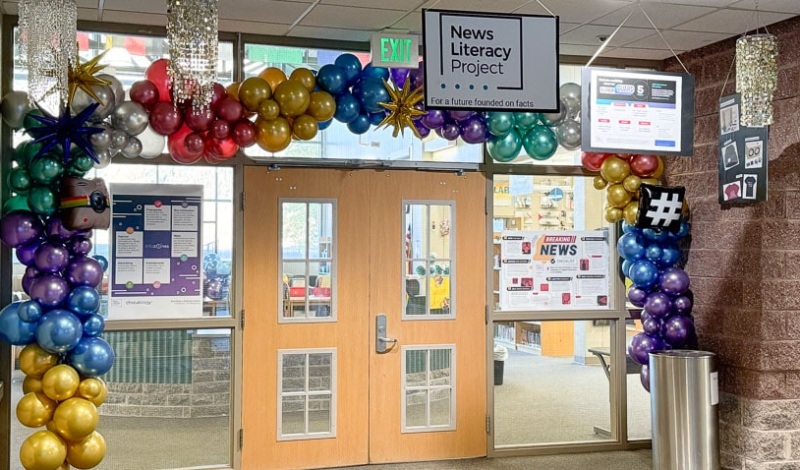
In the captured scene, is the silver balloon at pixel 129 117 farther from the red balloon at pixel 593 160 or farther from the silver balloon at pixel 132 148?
the red balloon at pixel 593 160

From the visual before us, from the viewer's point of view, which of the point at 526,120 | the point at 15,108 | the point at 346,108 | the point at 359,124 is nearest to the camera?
the point at 15,108

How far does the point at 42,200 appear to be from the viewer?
441cm

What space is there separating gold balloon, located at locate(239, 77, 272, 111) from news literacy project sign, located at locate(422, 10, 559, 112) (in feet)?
4.13

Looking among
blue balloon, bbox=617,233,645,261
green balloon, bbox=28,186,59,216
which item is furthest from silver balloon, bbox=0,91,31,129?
blue balloon, bbox=617,233,645,261

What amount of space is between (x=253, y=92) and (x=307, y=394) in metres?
1.95

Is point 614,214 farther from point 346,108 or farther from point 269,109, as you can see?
point 269,109

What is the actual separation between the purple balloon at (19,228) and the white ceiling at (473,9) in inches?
47.0

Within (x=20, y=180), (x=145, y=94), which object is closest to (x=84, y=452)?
(x=20, y=180)

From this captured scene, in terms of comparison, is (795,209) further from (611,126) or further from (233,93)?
(233,93)

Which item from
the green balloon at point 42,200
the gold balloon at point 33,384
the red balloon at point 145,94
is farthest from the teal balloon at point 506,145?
the gold balloon at point 33,384

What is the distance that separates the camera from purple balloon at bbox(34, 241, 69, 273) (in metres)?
→ 4.38

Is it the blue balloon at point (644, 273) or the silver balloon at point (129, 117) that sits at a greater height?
the silver balloon at point (129, 117)

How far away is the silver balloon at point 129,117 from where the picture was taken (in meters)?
4.63

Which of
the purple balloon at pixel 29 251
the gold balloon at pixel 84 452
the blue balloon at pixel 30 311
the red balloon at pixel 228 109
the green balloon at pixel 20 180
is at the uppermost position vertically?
the red balloon at pixel 228 109
